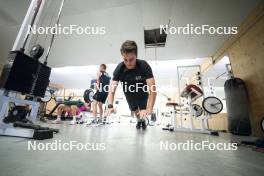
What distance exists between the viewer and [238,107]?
2.56m

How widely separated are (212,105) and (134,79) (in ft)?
6.38

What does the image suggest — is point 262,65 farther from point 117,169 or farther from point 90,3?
point 90,3

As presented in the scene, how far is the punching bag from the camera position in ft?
8.08

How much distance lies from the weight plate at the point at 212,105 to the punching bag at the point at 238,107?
222mm

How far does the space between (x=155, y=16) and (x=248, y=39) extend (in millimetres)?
2109

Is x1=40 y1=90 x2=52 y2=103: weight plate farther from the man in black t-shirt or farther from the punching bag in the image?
the punching bag

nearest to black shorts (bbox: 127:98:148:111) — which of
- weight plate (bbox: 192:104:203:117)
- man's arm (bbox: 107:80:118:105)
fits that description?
man's arm (bbox: 107:80:118:105)

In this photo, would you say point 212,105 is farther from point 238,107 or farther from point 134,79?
point 134,79

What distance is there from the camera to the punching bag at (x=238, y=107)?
2463 millimetres

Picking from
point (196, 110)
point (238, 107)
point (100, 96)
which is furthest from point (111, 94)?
point (196, 110)

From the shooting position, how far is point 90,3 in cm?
287

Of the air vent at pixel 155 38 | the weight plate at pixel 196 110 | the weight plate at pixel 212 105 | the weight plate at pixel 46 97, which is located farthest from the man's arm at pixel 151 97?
the weight plate at pixel 46 97

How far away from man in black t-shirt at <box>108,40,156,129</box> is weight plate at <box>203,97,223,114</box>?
1495mm

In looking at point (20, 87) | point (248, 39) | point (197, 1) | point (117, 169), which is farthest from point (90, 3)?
point (248, 39)
